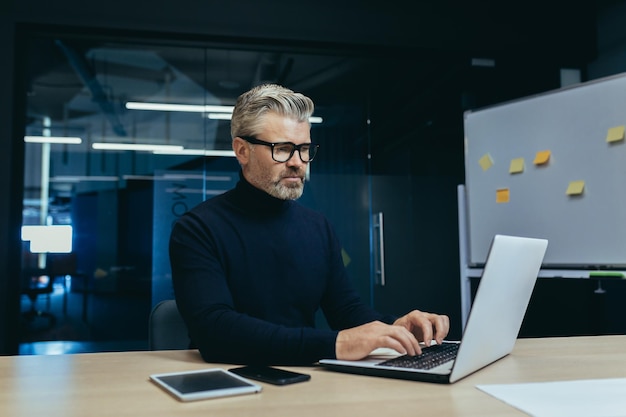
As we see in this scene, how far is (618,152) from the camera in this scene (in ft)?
8.40

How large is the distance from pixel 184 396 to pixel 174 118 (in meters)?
2.89

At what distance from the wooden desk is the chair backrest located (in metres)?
0.27

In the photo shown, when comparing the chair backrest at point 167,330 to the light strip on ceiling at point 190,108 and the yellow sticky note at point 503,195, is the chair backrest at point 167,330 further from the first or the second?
the light strip on ceiling at point 190,108

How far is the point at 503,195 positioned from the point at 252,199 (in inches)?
72.6

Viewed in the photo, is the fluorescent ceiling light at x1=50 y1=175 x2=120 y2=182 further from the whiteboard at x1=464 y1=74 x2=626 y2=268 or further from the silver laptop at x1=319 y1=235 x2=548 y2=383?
the silver laptop at x1=319 y1=235 x2=548 y2=383

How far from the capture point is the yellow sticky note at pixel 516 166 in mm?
2947

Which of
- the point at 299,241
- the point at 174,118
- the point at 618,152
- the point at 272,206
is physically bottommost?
the point at 299,241

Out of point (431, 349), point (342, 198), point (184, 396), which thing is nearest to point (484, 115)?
point (342, 198)

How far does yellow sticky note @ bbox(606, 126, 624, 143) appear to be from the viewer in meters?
2.54

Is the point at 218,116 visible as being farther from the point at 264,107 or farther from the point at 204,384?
the point at 204,384

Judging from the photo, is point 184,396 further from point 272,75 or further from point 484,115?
point 272,75

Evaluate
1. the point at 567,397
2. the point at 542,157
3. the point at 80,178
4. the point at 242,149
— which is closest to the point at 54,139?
the point at 80,178

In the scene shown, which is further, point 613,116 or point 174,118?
point 174,118

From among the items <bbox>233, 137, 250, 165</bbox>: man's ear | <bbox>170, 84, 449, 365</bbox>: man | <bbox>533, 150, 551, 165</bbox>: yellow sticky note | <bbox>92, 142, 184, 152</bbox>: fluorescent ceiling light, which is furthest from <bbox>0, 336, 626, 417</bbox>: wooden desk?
<bbox>92, 142, 184, 152</bbox>: fluorescent ceiling light
